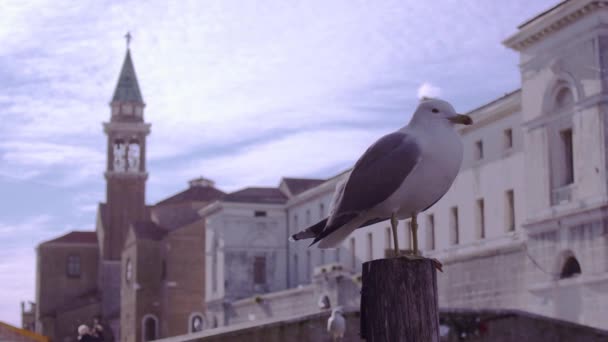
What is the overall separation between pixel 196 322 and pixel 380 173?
195 feet

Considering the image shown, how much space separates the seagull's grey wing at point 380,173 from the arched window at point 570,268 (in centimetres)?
2391

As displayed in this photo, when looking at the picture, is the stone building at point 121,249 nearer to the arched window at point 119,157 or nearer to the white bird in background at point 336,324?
the arched window at point 119,157

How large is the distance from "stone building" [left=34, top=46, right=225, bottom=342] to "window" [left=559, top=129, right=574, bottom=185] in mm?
39410

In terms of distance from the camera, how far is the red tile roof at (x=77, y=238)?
80094 millimetres

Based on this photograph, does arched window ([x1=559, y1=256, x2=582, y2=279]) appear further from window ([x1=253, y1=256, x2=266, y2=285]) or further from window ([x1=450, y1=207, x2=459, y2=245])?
window ([x1=253, y1=256, x2=266, y2=285])

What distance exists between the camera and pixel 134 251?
67375 millimetres

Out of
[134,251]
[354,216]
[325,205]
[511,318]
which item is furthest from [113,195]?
[354,216]

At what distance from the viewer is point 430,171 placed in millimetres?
5676

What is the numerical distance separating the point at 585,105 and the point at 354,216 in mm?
23567

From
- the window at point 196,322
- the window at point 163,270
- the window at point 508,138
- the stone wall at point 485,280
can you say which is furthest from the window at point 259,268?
the window at point 508,138

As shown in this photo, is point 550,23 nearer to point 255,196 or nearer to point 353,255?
point 353,255

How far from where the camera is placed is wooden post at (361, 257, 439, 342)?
204 inches

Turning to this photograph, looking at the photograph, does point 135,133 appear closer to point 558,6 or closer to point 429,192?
point 558,6

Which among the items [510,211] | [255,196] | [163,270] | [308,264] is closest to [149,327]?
[163,270]
